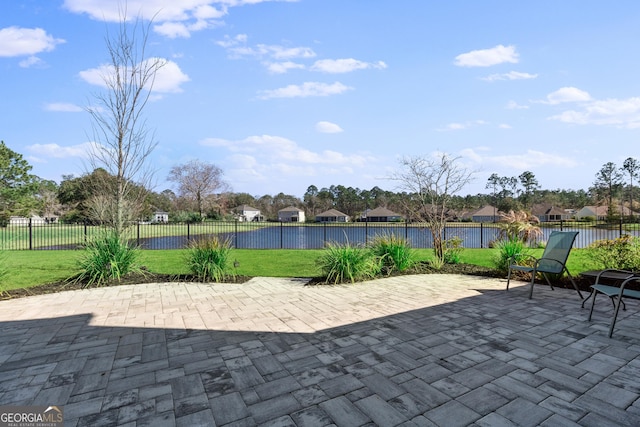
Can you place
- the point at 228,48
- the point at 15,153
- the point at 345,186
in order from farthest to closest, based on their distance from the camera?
1. the point at 345,186
2. the point at 15,153
3. the point at 228,48

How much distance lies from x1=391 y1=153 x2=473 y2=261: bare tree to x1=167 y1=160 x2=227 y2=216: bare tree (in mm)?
34046

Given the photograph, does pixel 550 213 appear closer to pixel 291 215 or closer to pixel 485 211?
pixel 485 211

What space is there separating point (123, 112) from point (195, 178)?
33955 millimetres

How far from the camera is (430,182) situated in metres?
8.78

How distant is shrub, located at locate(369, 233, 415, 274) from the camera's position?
6965 millimetres

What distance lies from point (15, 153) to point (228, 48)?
2605cm

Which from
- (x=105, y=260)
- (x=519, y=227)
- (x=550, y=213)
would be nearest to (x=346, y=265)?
(x=105, y=260)

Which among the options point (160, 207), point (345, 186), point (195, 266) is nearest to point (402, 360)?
point (195, 266)

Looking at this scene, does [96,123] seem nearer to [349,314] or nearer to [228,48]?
[228,48]

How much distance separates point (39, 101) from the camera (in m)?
8.32

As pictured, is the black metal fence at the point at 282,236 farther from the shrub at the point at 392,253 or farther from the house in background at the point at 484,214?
the house in background at the point at 484,214

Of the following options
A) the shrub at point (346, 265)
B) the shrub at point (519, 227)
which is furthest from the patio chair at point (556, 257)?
the shrub at point (519, 227)

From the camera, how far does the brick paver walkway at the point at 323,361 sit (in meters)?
1.96

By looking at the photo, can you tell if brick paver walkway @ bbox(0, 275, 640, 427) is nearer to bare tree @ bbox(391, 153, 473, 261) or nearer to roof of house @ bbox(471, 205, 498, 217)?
bare tree @ bbox(391, 153, 473, 261)
